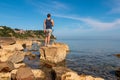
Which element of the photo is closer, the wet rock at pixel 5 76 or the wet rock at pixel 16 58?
the wet rock at pixel 5 76

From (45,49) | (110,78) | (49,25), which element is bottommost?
(110,78)

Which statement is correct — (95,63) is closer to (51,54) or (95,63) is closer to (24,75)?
(51,54)

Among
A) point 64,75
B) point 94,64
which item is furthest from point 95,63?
point 64,75

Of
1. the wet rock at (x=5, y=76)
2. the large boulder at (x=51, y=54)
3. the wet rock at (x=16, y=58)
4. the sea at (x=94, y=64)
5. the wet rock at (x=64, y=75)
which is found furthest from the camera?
the large boulder at (x=51, y=54)

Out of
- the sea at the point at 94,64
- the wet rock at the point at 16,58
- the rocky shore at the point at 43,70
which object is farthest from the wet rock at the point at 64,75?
the wet rock at the point at 16,58

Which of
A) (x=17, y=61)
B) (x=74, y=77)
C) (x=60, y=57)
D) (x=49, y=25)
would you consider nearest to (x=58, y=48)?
(x=60, y=57)

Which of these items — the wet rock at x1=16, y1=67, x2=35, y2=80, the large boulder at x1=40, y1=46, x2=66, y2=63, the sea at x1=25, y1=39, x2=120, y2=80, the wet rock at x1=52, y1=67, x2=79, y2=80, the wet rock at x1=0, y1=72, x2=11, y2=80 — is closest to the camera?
the wet rock at x1=16, y1=67, x2=35, y2=80

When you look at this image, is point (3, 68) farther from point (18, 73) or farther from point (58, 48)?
point (58, 48)

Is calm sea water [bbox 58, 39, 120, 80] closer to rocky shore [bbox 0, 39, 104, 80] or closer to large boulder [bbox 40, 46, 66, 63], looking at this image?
large boulder [bbox 40, 46, 66, 63]

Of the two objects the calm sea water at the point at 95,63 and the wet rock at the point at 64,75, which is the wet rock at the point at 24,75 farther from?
the calm sea water at the point at 95,63

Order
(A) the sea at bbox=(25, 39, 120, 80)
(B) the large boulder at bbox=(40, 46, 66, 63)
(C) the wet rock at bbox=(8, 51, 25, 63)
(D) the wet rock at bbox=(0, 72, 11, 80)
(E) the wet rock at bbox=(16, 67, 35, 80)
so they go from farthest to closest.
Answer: (B) the large boulder at bbox=(40, 46, 66, 63) < (C) the wet rock at bbox=(8, 51, 25, 63) < (A) the sea at bbox=(25, 39, 120, 80) < (D) the wet rock at bbox=(0, 72, 11, 80) < (E) the wet rock at bbox=(16, 67, 35, 80)

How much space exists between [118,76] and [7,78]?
9.87 m

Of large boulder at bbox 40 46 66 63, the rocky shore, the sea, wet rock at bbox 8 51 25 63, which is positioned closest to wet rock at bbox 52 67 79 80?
the rocky shore

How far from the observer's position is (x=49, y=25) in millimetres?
21828
